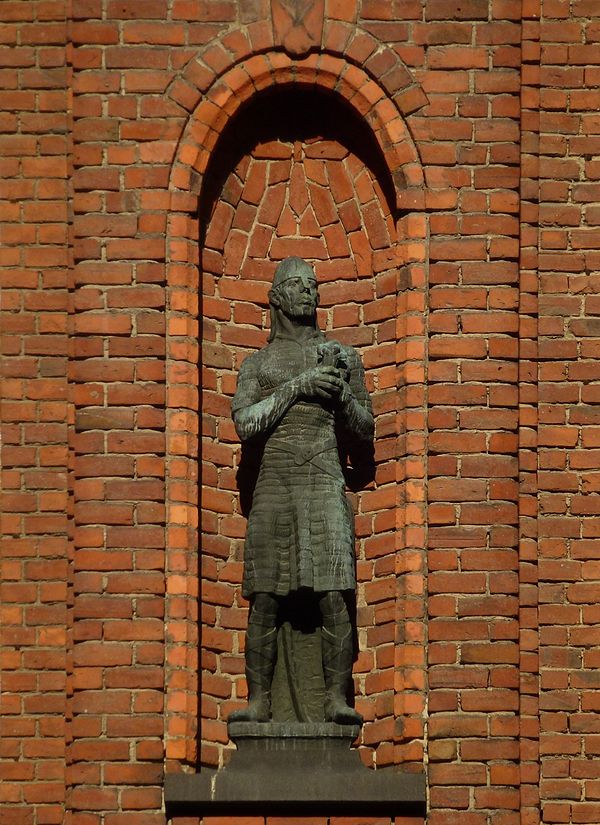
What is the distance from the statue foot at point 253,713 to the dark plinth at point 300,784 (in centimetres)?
12

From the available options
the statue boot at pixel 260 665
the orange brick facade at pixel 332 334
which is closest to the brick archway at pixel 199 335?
the orange brick facade at pixel 332 334

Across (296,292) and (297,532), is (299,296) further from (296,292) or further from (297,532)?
(297,532)

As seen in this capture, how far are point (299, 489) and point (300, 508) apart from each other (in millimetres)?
101

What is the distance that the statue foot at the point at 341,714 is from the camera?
42.6ft

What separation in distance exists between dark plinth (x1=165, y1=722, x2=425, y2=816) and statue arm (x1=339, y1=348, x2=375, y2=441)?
146 centimetres

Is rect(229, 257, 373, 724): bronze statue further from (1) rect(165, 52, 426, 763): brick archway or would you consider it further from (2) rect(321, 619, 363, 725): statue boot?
(1) rect(165, 52, 426, 763): brick archway

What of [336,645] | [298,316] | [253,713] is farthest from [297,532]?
[298,316]

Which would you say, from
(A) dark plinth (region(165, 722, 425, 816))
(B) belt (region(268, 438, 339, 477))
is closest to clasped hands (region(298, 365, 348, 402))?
(B) belt (region(268, 438, 339, 477))

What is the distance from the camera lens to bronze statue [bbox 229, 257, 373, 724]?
13102 mm

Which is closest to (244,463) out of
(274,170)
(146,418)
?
(146,418)

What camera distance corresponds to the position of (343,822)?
1290 cm

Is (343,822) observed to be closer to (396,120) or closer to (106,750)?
(106,750)

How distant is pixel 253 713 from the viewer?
13.0 metres

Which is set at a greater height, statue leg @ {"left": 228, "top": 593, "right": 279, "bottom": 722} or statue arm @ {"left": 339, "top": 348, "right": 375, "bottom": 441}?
statue arm @ {"left": 339, "top": 348, "right": 375, "bottom": 441}
